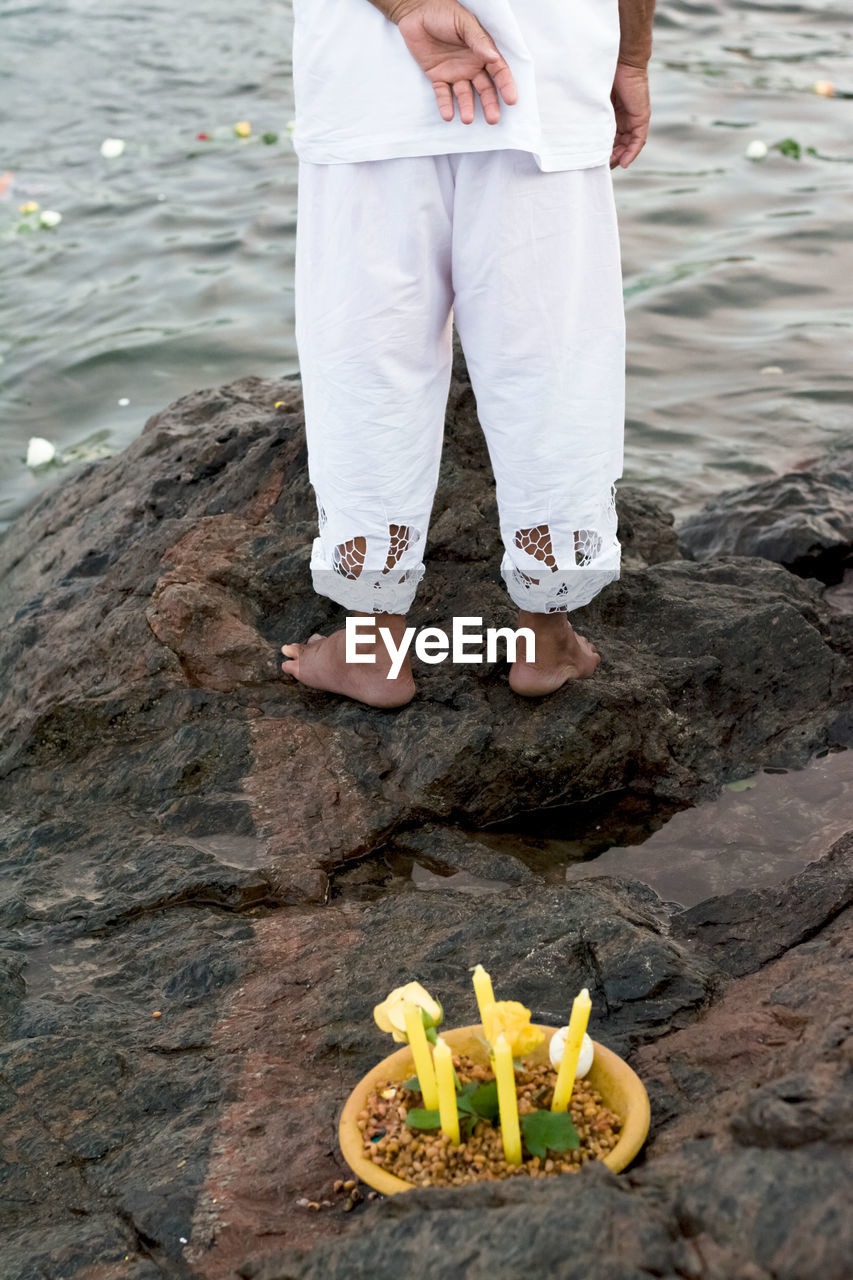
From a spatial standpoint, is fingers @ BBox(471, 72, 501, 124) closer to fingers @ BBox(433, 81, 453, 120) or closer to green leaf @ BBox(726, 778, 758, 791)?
fingers @ BBox(433, 81, 453, 120)

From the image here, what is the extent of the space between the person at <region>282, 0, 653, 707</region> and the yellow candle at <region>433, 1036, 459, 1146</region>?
1.38m

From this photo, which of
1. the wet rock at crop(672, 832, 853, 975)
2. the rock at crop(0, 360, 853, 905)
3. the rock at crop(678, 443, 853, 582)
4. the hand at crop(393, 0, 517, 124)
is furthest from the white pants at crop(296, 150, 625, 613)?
the rock at crop(678, 443, 853, 582)

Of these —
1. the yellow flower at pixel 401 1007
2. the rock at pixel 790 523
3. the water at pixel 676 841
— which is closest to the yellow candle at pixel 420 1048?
the yellow flower at pixel 401 1007

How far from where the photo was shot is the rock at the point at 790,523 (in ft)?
13.5

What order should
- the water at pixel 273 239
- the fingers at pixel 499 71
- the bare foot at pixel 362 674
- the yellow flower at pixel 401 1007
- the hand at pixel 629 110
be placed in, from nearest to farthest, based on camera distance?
the yellow flower at pixel 401 1007 → the fingers at pixel 499 71 → the hand at pixel 629 110 → the bare foot at pixel 362 674 → the water at pixel 273 239

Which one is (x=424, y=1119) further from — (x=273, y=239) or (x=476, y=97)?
(x=273, y=239)

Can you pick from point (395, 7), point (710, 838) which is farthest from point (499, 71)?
point (710, 838)

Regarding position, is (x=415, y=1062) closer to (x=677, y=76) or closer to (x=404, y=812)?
(x=404, y=812)

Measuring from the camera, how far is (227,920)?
2498mm

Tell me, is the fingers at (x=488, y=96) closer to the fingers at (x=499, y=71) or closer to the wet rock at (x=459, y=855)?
the fingers at (x=499, y=71)

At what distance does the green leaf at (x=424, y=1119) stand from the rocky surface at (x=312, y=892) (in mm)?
135

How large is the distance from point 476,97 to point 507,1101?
1.70 metres

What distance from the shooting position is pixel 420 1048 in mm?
1645

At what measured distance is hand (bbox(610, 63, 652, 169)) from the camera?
9.10 ft
